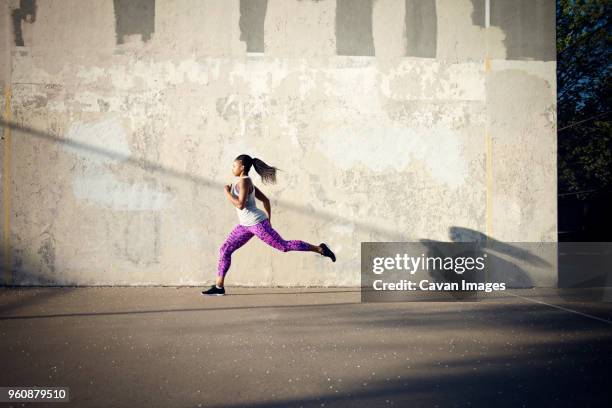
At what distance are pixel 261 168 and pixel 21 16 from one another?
439 centimetres

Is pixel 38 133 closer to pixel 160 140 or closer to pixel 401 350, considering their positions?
pixel 160 140

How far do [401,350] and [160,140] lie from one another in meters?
4.98

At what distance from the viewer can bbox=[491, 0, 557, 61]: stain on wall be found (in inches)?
281

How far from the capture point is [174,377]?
3.03 meters

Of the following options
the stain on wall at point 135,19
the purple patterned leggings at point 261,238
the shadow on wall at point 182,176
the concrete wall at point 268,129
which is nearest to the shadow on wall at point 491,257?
the concrete wall at point 268,129

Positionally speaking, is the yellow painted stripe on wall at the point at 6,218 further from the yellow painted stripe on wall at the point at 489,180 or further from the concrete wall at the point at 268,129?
the yellow painted stripe on wall at the point at 489,180

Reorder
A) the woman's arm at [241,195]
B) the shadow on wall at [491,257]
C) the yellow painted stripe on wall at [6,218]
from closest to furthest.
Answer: the woman's arm at [241,195] → the yellow painted stripe on wall at [6,218] → the shadow on wall at [491,257]

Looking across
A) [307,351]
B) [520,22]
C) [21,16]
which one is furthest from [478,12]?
[21,16]

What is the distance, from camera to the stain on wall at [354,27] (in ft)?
23.2

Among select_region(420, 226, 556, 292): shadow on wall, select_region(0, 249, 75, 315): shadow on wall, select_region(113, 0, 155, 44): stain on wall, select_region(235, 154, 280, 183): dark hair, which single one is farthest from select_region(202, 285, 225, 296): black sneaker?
select_region(113, 0, 155, 44): stain on wall

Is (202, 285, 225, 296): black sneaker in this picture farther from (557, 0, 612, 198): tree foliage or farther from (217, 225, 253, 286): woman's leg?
(557, 0, 612, 198): tree foliage

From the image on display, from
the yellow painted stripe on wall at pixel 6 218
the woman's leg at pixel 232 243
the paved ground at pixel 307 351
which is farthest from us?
the yellow painted stripe on wall at pixel 6 218

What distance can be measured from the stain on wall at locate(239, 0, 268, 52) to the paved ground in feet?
12.7

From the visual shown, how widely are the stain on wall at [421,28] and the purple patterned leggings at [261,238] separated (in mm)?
3528
